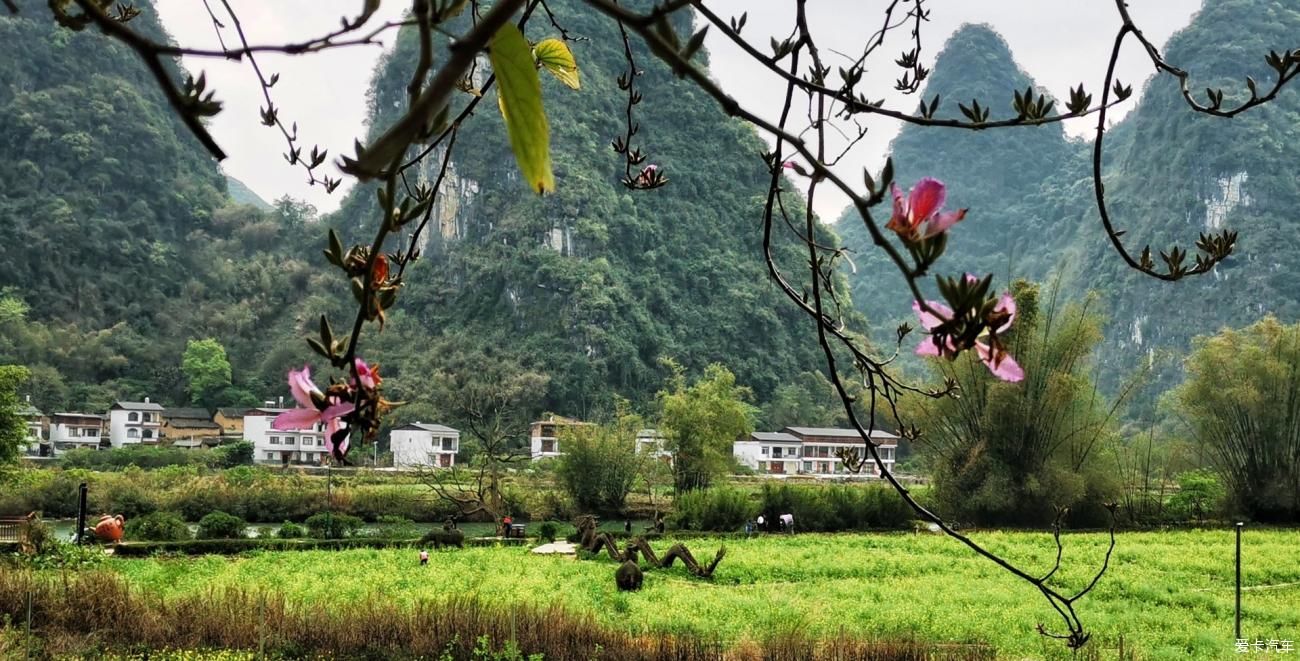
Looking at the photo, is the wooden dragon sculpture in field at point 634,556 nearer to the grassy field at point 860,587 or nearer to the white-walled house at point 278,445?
the grassy field at point 860,587

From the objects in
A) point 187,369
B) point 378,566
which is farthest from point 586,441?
point 187,369

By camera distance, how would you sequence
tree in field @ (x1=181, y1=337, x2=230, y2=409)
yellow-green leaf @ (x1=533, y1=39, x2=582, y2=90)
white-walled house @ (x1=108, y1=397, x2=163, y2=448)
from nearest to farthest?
1. yellow-green leaf @ (x1=533, y1=39, x2=582, y2=90)
2. white-walled house @ (x1=108, y1=397, x2=163, y2=448)
3. tree in field @ (x1=181, y1=337, x2=230, y2=409)

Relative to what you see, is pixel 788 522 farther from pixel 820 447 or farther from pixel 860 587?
pixel 820 447

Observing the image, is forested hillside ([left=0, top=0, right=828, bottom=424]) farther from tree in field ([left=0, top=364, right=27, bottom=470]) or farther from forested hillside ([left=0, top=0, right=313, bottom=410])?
tree in field ([left=0, top=364, right=27, bottom=470])

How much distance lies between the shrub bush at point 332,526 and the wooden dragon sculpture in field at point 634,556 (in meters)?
3.33

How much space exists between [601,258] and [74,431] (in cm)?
1815

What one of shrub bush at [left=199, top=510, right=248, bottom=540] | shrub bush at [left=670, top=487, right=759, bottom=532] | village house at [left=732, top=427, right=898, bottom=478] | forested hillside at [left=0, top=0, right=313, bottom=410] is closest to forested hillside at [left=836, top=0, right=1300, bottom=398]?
village house at [left=732, top=427, right=898, bottom=478]

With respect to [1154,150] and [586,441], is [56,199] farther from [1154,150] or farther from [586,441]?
[1154,150]

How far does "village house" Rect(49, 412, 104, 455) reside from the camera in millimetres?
24266

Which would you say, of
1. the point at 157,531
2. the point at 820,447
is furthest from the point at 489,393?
the point at 157,531

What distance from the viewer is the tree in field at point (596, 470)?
16516 millimetres

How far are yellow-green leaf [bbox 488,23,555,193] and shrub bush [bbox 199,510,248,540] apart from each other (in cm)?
1238

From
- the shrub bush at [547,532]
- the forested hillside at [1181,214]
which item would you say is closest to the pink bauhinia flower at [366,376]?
the shrub bush at [547,532]

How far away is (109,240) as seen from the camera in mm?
32750
